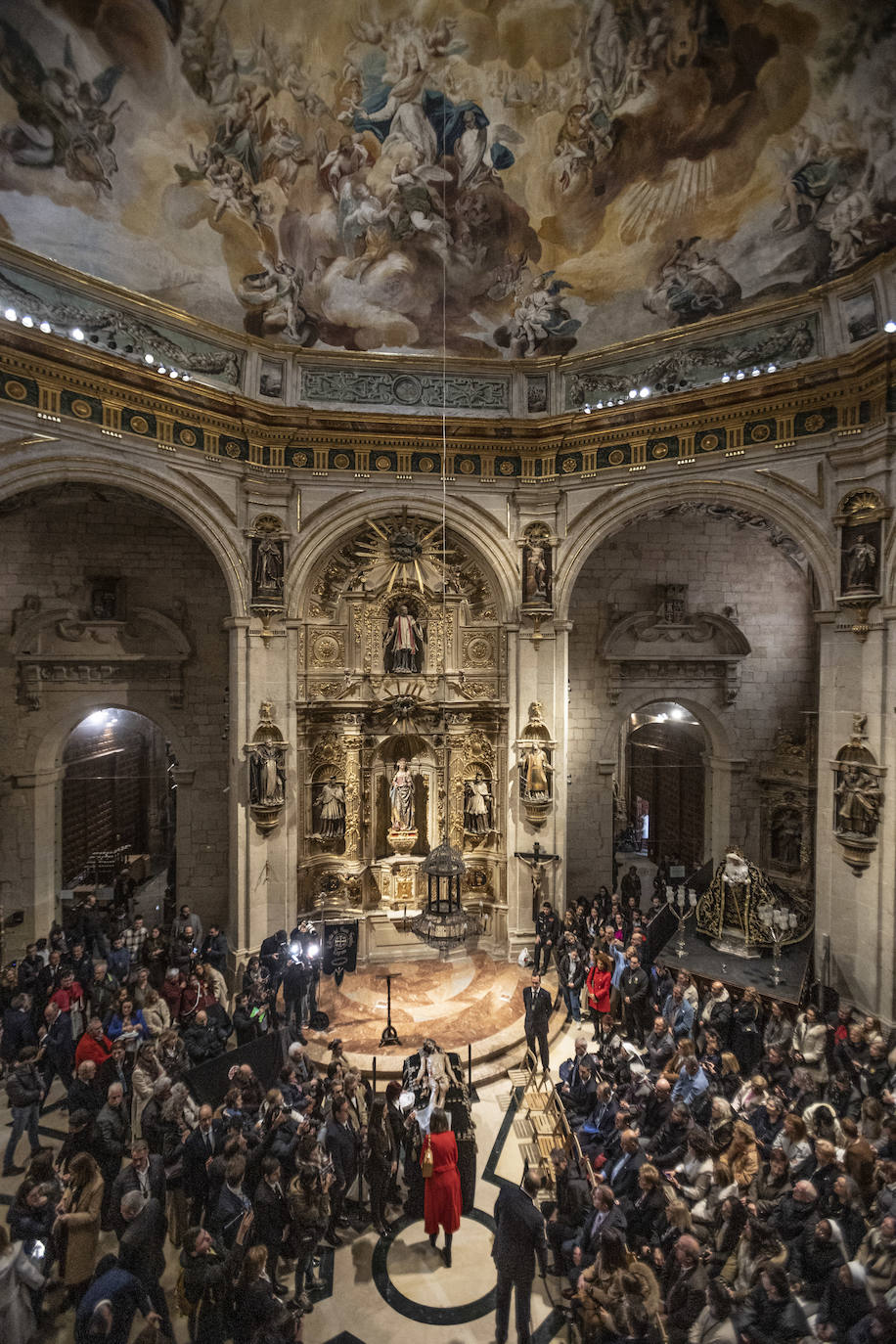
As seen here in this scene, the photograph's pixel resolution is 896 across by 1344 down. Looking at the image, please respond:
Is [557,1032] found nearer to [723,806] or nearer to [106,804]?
[723,806]

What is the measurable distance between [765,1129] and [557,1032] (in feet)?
15.6

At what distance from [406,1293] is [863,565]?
12.2 metres

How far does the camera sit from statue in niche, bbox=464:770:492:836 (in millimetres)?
15430

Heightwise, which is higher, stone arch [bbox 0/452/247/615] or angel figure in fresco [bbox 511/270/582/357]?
angel figure in fresco [bbox 511/270/582/357]

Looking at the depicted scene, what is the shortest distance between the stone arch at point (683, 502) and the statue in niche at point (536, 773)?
299 centimetres

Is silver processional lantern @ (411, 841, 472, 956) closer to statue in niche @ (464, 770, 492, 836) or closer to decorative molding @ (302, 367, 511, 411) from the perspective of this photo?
statue in niche @ (464, 770, 492, 836)

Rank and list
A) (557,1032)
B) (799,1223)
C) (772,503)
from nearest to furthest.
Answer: (799,1223)
(557,1032)
(772,503)

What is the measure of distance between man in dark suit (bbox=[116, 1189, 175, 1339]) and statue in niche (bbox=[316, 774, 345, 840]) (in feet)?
30.1

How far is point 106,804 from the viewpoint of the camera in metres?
19.4

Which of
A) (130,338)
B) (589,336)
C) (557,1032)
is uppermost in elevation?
(589,336)

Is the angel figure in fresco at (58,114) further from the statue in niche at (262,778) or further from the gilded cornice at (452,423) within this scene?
the statue in niche at (262,778)

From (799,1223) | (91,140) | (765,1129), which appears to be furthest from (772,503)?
(91,140)

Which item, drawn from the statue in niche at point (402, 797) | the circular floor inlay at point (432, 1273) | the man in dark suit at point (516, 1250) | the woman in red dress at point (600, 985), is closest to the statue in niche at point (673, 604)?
the statue in niche at point (402, 797)

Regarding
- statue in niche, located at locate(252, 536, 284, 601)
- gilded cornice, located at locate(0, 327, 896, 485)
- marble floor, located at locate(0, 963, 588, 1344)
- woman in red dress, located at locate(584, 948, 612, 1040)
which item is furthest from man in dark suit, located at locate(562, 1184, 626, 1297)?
gilded cornice, located at locate(0, 327, 896, 485)
